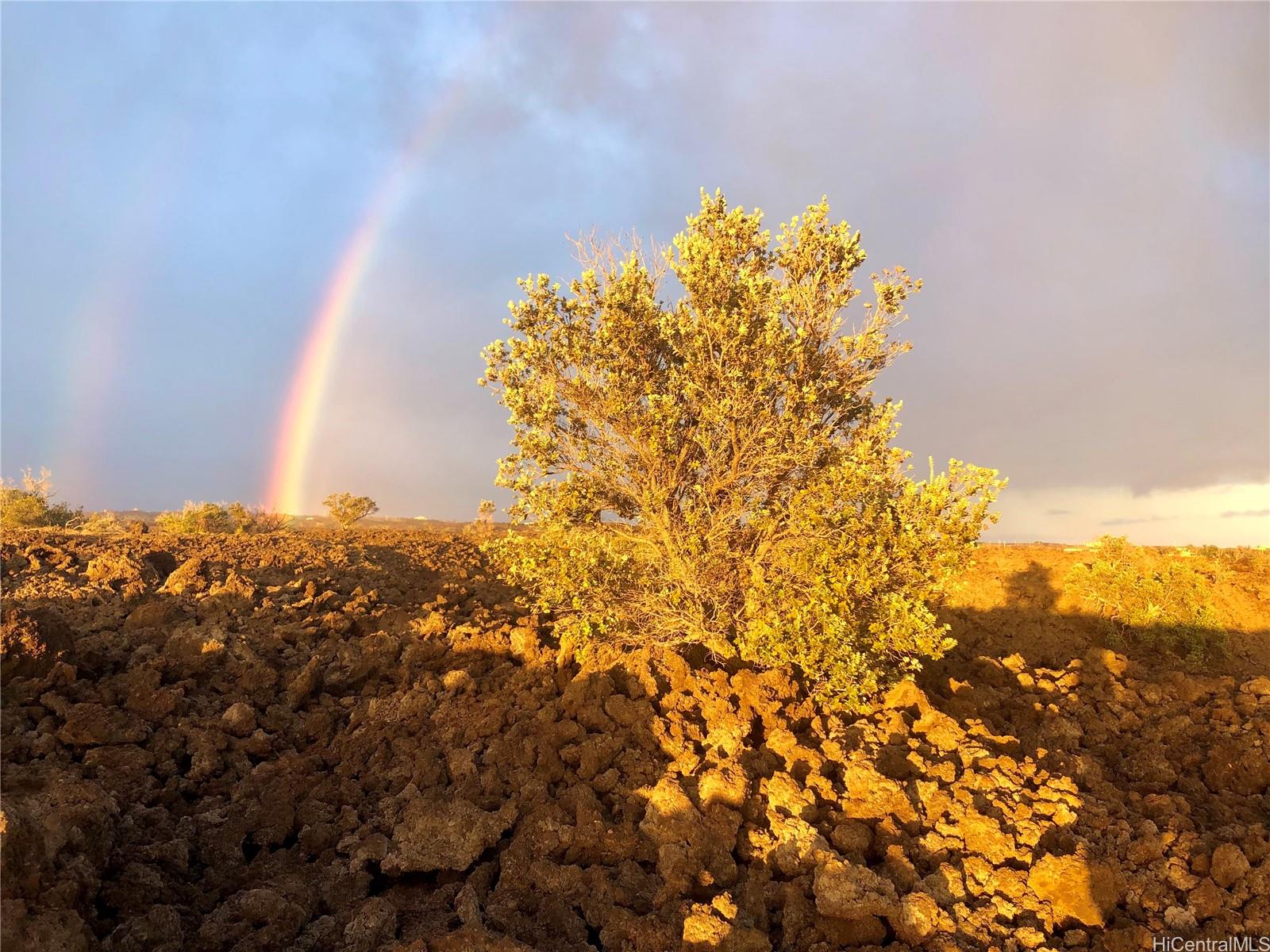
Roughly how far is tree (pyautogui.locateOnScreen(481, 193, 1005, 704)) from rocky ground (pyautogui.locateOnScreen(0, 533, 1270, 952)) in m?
1.39

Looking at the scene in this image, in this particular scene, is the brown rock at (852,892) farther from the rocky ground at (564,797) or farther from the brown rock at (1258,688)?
the brown rock at (1258,688)

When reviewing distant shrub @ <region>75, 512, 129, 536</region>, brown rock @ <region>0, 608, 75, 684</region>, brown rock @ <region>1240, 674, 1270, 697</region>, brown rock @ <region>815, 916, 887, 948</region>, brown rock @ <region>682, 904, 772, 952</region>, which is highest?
distant shrub @ <region>75, 512, 129, 536</region>

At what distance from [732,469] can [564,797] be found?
5490 mm

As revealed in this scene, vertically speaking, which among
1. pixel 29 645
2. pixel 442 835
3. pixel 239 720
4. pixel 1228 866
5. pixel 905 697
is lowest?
pixel 1228 866

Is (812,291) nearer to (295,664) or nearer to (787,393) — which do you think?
(787,393)

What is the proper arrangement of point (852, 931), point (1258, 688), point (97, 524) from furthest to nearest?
point (97, 524), point (1258, 688), point (852, 931)

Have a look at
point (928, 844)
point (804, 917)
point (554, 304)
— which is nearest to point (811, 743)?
point (928, 844)

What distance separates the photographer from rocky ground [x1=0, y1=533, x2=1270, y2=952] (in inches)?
244

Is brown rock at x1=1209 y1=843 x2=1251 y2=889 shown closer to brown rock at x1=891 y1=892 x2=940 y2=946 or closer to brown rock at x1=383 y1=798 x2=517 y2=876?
brown rock at x1=891 y1=892 x2=940 y2=946

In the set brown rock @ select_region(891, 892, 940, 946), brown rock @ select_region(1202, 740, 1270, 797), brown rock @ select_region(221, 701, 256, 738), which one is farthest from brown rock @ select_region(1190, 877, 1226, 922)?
brown rock @ select_region(221, 701, 256, 738)

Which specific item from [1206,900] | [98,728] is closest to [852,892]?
[1206,900]

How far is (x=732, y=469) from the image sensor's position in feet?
35.9

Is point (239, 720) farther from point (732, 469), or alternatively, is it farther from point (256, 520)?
point (256, 520)

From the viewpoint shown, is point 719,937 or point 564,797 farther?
point 564,797
